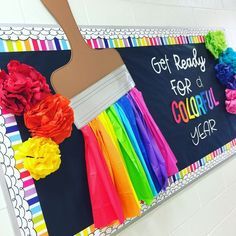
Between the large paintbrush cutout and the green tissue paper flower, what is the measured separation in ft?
2.49

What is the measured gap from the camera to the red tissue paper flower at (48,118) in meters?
0.81

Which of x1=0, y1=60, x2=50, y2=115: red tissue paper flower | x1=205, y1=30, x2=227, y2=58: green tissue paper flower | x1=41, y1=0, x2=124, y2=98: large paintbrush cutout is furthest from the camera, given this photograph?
x1=205, y1=30, x2=227, y2=58: green tissue paper flower

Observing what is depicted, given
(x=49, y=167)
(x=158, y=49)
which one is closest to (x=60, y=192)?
(x=49, y=167)

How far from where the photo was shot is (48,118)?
0.81 meters

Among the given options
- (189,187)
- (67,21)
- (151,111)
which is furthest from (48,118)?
(189,187)

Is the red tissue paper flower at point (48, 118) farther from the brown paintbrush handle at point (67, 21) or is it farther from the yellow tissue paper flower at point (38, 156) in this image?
the brown paintbrush handle at point (67, 21)

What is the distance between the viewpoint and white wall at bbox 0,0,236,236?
97 cm

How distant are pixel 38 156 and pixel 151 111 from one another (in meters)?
0.55

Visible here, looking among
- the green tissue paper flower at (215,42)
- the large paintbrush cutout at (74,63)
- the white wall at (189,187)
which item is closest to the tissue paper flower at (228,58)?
the green tissue paper flower at (215,42)

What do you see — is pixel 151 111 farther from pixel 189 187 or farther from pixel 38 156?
pixel 38 156

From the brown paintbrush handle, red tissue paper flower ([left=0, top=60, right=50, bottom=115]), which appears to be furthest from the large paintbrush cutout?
red tissue paper flower ([left=0, top=60, right=50, bottom=115])

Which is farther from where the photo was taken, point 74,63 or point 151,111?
point 151,111

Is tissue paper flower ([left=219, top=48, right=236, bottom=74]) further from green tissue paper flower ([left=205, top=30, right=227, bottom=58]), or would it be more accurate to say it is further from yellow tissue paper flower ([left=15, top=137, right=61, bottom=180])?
yellow tissue paper flower ([left=15, top=137, right=61, bottom=180])

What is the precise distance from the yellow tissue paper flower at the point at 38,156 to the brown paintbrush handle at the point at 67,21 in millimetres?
350
